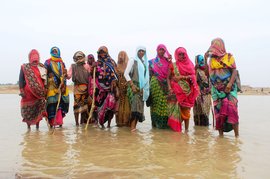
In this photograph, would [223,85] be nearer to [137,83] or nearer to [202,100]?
[137,83]

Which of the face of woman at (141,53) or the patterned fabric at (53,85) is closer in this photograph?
the face of woman at (141,53)

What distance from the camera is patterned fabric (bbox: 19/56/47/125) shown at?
746cm

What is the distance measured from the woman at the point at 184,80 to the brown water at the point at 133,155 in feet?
2.55

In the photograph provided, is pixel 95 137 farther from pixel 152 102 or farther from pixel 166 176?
pixel 166 176

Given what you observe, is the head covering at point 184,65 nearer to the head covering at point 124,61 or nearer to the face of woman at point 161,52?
the face of woman at point 161,52

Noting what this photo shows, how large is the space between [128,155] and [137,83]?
9.31 ft

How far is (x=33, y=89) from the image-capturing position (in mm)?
7445

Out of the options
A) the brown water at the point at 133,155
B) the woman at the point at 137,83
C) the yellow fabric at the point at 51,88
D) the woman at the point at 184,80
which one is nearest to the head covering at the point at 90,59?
the yellow fabric at the point at 51,88

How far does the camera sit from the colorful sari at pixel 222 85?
6.27 metres

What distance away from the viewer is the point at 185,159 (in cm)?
439

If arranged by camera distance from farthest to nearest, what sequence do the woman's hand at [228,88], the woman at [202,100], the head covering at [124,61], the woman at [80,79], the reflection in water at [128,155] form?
the woman at [202,100] < the woman at [80,79] < the head covering at [124,61] < the woman's hand at [228,88] < the reflection in water at [128,155]

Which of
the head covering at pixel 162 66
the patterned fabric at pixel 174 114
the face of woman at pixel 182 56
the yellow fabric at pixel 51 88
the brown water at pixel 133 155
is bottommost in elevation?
the brown water at pixel 133 155

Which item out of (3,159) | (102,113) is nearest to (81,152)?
(3,159)

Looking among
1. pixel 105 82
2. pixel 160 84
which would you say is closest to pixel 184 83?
pixel 160 84
